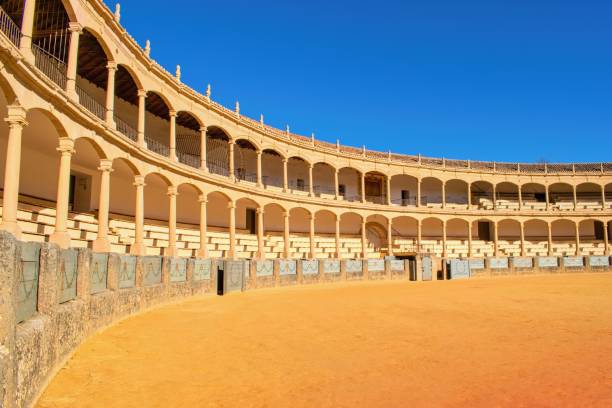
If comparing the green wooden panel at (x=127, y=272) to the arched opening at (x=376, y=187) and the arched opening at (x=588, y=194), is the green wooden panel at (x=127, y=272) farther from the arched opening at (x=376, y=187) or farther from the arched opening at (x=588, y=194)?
the arched opening at (x=588, y=194)

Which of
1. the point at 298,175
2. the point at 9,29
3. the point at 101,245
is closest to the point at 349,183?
the point at 298,175

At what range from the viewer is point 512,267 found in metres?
30.8

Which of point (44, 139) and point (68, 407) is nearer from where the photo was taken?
point (68, 407)

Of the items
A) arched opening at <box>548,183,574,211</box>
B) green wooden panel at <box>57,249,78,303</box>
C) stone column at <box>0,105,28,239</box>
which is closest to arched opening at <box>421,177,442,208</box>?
arched opening at <box>548,183,574,211</box>

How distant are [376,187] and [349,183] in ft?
8.75

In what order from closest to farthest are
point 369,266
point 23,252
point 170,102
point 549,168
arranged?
1. point 23,252
2. point 170,102
3. point 369,266
4. point 549,168

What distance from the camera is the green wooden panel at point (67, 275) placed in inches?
221

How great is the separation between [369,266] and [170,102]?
46.4ft

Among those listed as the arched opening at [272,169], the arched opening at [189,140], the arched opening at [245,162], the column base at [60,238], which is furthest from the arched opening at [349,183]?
the column base at [60,238]

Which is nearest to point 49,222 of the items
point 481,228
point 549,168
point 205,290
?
point 205,290

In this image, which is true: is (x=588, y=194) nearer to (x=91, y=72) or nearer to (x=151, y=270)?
(x=91, y=72)

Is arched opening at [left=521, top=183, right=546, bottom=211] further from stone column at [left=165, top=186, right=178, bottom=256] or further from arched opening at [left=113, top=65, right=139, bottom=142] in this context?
arched opening at [left=113, top=65, right=139, bottom=142]

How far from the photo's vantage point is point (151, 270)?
1183 centimetres

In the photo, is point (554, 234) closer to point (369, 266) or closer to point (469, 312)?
point (369, 266)
